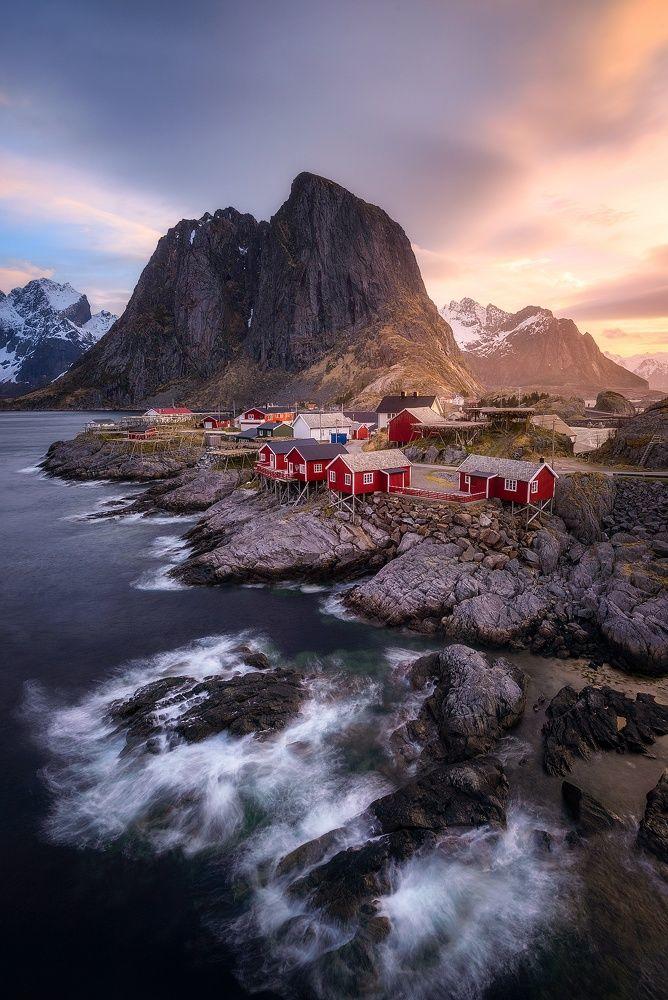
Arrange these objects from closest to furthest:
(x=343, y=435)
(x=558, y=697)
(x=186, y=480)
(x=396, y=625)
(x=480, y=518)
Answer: (x=558, y=697) < (x=396, y=625) < (x=480, y=518) < (x=186, y=480) < (x=343, y=435)

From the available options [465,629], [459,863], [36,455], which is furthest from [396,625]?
[36,455]

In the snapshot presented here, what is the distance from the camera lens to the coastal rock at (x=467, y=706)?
1917 cm

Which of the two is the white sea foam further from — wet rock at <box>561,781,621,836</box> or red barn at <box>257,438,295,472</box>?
red barn at <box>257,438,295,472</box>

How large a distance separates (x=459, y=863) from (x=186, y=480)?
58.4 metres

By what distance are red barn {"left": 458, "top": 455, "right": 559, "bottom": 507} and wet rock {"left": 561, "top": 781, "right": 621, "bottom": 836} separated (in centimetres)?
2312

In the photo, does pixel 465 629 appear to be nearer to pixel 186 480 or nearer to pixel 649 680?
pixel 649 680

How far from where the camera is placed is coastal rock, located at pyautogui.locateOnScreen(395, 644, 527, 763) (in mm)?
19172

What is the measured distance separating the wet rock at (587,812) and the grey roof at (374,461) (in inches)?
1069

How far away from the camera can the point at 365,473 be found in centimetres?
4094

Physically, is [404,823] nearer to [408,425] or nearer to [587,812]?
[587,812]

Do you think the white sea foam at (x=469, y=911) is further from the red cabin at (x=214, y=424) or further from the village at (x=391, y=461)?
the red cabin at (x=214, y=424)

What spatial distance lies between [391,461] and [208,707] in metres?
26.2

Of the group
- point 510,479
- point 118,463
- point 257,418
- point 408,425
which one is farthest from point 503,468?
point 257,418

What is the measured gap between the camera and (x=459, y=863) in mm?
15234
